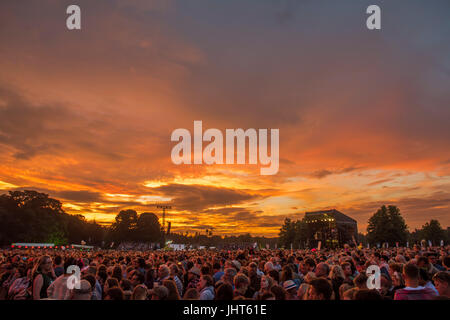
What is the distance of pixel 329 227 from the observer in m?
77.9

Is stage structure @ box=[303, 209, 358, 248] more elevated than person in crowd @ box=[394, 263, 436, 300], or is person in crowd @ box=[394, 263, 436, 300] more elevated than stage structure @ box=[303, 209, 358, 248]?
person in crowd @ box=[394, 263, 436, 300]

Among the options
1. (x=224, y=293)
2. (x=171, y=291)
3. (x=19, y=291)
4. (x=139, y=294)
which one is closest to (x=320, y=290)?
(x=224, y=293)

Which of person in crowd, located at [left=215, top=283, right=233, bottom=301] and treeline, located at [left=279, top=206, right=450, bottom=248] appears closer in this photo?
person in crowd, located at [left=215, top=283, right=233, bottom=301]

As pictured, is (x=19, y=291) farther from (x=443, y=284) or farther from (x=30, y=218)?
(x=30, y=218)

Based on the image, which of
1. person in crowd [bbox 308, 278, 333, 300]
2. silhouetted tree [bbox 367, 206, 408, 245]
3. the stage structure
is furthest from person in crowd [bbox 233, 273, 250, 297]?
silhouetted tree [bbox 367, 206, 408, 245]

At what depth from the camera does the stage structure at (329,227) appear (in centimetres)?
7769

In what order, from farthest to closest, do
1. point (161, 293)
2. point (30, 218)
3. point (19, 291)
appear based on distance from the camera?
point (30, 218)
point (19, 291)
point (161, 293)

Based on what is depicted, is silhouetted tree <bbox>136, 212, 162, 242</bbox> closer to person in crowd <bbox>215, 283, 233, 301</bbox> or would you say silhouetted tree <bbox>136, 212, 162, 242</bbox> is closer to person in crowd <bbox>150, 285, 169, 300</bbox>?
person in crowd <bbox>150, 285, 169, 300</bbox>

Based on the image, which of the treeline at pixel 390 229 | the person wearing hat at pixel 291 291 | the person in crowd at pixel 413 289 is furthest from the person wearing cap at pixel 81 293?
the treeline at pixel 390 229

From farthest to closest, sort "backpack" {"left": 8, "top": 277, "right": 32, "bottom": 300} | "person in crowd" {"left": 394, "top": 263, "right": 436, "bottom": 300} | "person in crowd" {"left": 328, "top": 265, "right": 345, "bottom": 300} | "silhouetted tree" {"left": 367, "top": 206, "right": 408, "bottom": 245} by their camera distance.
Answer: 1. "silhouetted tree" {"left": 367, "top": 206, "right": 408, "bottom": 245}
2. "backpack" {"left": 8, "top": 277, "right": 32, "bottom": 300}
3. "person in crowd" {"left": 328, "top": 265, "right": 345, "bottom": 300}
4. "person in crowd" {"left": 394, "top": 263, "right": 436, "bottom": 300}

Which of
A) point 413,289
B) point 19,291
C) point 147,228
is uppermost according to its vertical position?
point 413,289

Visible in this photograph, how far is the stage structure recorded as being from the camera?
255 ft

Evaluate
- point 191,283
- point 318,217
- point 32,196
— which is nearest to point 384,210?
point 318,217
